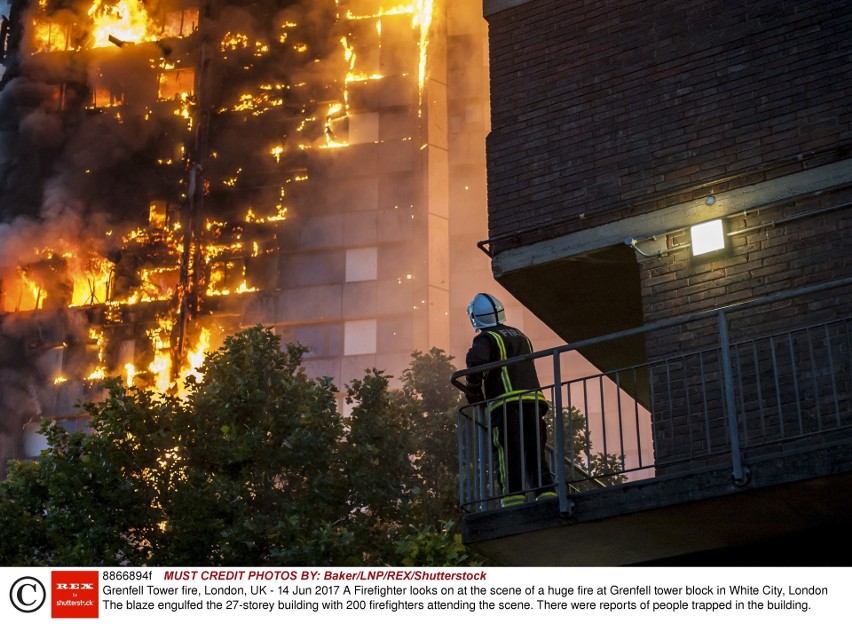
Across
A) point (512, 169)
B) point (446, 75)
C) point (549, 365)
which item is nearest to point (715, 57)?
point (512, 169)

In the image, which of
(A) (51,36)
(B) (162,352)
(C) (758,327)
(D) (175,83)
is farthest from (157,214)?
(C) (758,327)

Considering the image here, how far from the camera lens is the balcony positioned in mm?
7797

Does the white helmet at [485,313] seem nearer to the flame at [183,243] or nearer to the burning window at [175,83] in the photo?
the flame at [183,243]

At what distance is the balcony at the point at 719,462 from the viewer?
7.80 meters

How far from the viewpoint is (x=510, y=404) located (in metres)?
8.83

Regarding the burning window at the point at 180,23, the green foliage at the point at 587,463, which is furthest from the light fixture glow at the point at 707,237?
the burning window at the point at 180,23

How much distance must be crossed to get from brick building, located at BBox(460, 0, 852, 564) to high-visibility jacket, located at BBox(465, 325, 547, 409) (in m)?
0.48

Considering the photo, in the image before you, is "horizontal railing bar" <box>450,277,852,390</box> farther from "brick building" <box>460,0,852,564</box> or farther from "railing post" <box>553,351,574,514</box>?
"railing post" <box>553,351,574,514</box>

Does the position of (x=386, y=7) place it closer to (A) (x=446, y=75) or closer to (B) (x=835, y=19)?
(A) (x=446, y=75)

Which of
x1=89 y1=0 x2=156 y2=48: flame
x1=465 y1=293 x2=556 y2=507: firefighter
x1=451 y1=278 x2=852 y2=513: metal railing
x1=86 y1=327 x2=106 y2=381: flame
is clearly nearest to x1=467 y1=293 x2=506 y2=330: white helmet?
x1=465 y1=293 x2=556 y2=507: firefighter

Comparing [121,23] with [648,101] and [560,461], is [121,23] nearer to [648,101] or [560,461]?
[648,101]

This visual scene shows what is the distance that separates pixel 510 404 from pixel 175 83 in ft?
131

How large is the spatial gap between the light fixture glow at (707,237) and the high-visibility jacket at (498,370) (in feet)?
5.59

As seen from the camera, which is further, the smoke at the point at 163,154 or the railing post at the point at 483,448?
the smoke at the point at 163,154
